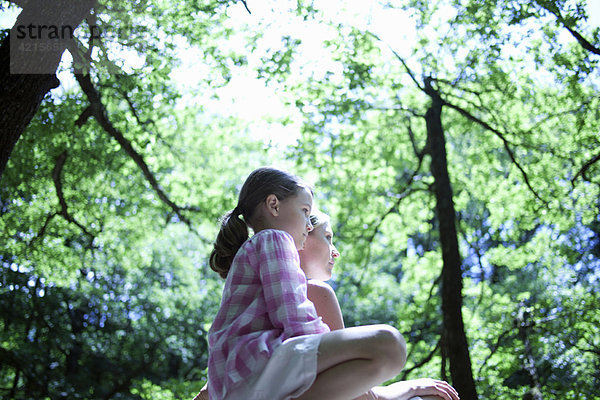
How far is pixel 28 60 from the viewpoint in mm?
3082

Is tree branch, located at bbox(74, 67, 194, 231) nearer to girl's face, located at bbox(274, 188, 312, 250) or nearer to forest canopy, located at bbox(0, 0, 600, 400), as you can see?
forest canopy, located at bbox(0, 0, 600, 400)

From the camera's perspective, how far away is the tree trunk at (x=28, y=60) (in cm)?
304

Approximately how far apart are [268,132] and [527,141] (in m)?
3.14

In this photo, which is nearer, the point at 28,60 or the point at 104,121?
the point at 28,60

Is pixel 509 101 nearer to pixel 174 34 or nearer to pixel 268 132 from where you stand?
pixel 268 132

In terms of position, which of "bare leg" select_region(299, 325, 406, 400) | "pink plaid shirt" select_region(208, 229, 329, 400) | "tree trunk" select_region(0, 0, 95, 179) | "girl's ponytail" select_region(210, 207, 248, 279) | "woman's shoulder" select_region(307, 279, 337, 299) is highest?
"tree trunk" select_region(0, 0, 95, 179)

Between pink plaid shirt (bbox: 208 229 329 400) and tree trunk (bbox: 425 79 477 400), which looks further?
tree trunk (bbox: 425 79 477 400)

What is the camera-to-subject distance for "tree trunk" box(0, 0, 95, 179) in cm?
304

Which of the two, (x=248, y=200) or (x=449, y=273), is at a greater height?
(x=449, y=273)

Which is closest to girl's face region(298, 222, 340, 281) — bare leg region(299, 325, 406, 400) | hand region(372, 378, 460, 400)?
hand region(372, 378, 460, 400)

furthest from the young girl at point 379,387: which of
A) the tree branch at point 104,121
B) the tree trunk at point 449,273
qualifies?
the tree branch at point 104,121

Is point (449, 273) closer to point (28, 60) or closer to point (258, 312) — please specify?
point (28, 60)

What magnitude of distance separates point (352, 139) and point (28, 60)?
482 cm

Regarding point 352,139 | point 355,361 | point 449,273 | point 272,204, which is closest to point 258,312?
point 355,361
